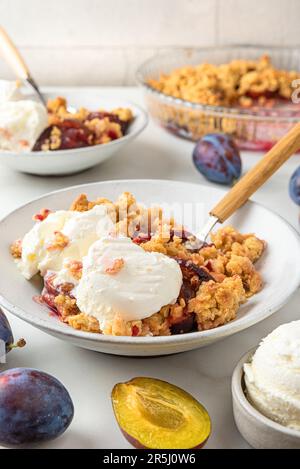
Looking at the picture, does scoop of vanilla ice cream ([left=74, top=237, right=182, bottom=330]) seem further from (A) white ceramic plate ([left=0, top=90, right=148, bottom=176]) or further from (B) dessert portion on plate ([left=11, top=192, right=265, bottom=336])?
(A) white ceramic plate ([left=0, top=90, right=148, bottom=176])

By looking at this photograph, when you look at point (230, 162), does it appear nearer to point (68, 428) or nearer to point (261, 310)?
point (261, 310)

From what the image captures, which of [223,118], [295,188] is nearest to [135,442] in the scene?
[295,188]

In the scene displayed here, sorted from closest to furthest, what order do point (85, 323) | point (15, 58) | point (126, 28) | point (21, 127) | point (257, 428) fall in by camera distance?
1. point (257, 428)
2. point (85, 323)
3. point (21, 127)
4. point (15, 58)
5. point (126, 28)

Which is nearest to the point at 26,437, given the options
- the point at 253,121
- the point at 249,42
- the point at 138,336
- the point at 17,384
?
the point at 17,384

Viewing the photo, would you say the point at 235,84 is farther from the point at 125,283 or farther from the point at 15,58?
the point at 125,283

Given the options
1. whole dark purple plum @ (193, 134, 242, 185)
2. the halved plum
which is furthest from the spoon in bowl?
the halved plum
